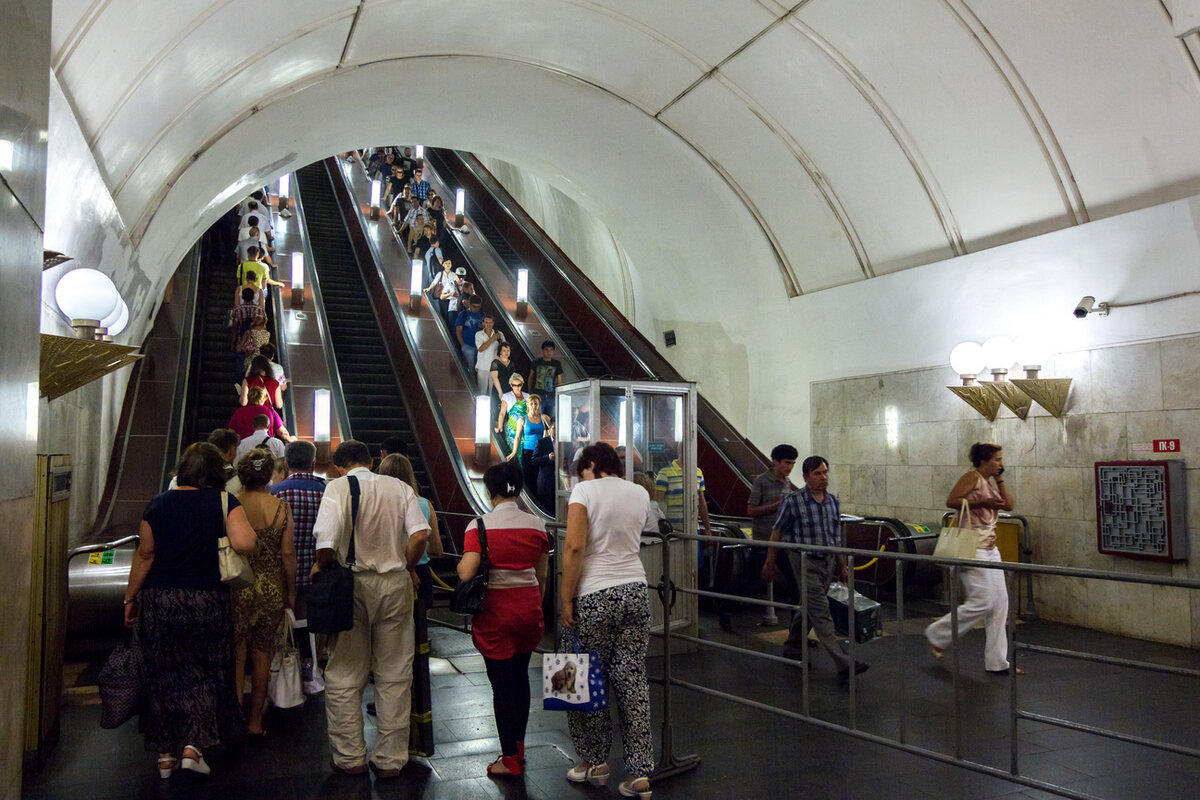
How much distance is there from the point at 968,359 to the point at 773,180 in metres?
3.46

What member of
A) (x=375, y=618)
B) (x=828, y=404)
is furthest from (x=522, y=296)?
(x=375, y=618)

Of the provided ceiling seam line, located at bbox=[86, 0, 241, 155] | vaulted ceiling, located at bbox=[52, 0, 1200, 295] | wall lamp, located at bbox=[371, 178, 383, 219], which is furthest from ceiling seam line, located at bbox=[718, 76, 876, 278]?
wall lamp, located at bbox=[371, 178, 383, 219]

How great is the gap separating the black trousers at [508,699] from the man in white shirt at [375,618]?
47cm

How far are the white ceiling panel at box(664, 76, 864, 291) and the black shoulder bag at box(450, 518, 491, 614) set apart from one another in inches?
279

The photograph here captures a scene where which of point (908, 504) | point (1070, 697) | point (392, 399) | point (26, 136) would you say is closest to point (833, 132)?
point (908, 504)

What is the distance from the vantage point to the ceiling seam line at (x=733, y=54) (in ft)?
26.5

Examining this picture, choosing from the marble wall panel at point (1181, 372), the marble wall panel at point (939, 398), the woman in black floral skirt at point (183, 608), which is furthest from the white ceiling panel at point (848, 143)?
the woman in black floral skirt at point (183, 608)

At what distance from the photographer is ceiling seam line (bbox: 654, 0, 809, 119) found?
8070 millimetres

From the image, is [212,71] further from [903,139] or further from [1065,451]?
[1065,451]

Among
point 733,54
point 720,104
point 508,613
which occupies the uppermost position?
point 733,54

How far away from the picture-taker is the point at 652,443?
7.15 m

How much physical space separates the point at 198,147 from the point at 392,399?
204 inches

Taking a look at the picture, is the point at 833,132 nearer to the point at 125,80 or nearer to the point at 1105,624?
the point at 1105,624

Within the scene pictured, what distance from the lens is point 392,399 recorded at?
12758 millimetres
